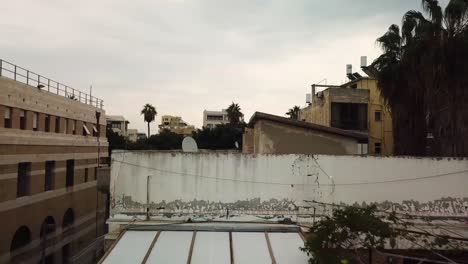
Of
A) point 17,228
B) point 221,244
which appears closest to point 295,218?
point 221,244

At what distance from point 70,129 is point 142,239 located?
81.4ft

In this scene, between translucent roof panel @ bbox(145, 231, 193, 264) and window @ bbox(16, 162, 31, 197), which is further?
window @ bbox(16, 162, 31, 197)

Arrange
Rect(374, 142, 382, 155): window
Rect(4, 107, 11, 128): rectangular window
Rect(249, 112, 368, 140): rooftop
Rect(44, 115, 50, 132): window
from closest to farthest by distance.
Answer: Rect(249, 112, 368, 140): rooftop < Rect(4, 107, 11, 128): rectangular window < Rect(44, 115, 50, 132): window < Rect(374, 142, 382, 155): window

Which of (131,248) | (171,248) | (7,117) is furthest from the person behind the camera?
(7,117)

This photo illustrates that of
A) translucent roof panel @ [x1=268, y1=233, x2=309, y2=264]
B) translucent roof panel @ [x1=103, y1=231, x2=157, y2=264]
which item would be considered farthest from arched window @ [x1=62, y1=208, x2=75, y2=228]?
translucent roof panel @ [x1=268, y1=233, x2=309, y2=264]

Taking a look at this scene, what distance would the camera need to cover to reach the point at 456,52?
21.4 m

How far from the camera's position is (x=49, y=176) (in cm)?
3075

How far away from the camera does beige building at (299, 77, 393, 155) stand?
35.5m

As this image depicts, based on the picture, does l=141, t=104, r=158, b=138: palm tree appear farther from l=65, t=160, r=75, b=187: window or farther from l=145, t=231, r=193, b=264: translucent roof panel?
l=145, t=231, r=193, b=264: translucent roof panel

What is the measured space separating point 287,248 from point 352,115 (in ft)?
84.9

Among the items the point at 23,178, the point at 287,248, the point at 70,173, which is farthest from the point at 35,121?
the point at 287,248

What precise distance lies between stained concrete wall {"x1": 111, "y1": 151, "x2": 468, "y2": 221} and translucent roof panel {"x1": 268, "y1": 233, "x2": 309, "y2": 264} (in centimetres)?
179

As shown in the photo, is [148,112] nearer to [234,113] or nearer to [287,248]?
[234,113]

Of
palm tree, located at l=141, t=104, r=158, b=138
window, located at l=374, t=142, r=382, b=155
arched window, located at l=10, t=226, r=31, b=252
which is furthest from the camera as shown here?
palm tree, located at l=141, t=104, r=158, b=138
